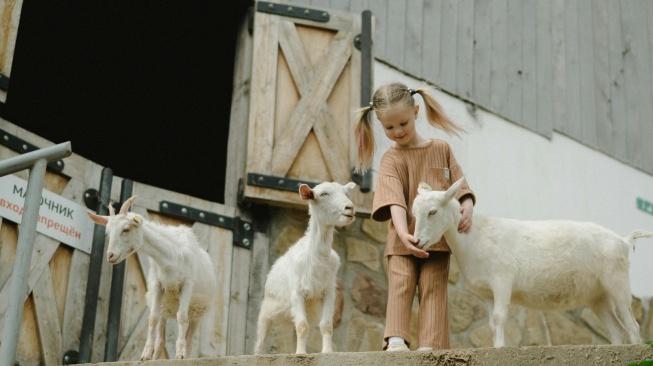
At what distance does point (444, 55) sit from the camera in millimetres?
9531

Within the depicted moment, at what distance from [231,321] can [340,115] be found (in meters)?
1.89

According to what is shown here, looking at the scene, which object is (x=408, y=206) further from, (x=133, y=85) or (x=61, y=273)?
(x=133, y=85)

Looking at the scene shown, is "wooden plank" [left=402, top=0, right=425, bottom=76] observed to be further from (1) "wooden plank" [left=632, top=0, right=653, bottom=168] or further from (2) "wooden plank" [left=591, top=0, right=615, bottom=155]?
(1) "wooden plank" [left=632, top=0, right=653, bottom=168]

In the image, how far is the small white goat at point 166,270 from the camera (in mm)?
5797

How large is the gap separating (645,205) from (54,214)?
6.25 m

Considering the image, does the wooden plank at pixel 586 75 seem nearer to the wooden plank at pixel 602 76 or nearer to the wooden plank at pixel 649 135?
the wooden plank at pixel 602 76

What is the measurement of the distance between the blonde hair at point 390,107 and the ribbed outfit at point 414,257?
0.16 meters

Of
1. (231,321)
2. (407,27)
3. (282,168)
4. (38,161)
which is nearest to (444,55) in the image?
(407,27)

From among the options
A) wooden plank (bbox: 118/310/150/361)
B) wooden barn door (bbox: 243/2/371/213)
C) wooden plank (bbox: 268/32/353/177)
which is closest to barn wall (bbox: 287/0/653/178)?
wooden barn door (bbox: 243/2/371/213)

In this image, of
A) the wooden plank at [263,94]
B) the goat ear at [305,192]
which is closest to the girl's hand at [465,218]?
the goat ear at [305,192]

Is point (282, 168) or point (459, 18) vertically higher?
point (459, 18)

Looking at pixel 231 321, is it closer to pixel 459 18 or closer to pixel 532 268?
pixel 532 268

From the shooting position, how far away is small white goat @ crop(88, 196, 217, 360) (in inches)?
228

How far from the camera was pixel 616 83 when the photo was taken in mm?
10906
